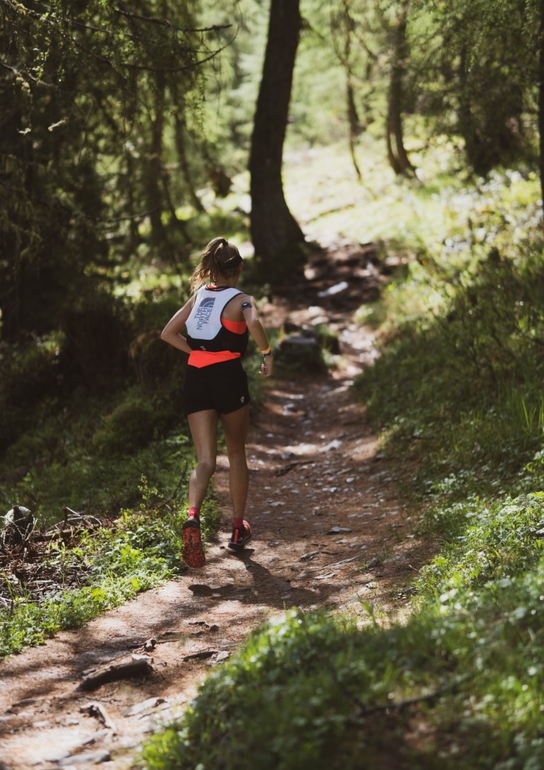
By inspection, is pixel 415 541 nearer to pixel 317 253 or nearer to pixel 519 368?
pixel 519 368

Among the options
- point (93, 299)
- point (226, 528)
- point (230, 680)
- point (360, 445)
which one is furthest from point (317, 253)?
point (230, 680)

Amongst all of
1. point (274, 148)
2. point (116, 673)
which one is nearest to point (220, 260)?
point (116, 673)

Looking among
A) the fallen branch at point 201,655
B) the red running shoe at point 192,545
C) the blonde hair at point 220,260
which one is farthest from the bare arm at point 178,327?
the fallen branch at point 201,655

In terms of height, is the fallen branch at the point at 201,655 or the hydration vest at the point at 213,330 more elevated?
the hydration vest at the point at 213,330

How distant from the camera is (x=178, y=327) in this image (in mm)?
5250

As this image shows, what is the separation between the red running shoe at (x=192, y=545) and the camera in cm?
473

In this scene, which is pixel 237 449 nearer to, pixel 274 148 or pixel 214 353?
pixel 214 353

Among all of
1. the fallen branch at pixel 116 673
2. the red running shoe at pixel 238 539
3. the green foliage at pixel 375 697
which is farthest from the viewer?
the red running shoe at pixel 238 539

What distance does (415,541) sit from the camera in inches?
202

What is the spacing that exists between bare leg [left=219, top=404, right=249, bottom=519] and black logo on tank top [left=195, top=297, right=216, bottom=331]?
0.80 metres

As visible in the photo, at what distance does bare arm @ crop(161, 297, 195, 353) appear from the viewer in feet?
17.0

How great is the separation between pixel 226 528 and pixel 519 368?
3.89m

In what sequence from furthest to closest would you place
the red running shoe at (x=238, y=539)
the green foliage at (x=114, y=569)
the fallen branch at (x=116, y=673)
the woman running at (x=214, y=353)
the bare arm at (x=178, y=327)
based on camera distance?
the red running shoe at (x=238, y=539), the bare arm at (x=178, y=327), the woman running at (x=214, y=353), the green foliage at (x=114, y=569), the fallen branch at (x=116, y=673)

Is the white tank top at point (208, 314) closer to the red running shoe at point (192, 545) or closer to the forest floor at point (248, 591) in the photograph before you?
the red running shoe at point (192, 545)
